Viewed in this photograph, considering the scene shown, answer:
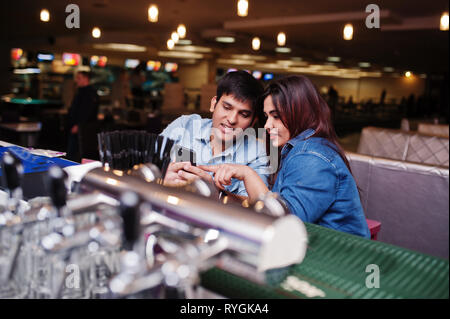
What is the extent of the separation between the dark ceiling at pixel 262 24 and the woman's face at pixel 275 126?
559cm

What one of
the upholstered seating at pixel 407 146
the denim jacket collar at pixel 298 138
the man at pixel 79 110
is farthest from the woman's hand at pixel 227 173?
the man at pixel 79 110

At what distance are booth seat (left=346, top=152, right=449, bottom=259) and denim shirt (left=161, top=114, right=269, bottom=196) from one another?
5.19 ft

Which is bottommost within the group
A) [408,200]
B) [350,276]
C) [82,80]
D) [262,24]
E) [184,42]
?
[408,200]

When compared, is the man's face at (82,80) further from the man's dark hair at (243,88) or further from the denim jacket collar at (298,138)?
the denim jacket collar at (298,138)

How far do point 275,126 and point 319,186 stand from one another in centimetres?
36

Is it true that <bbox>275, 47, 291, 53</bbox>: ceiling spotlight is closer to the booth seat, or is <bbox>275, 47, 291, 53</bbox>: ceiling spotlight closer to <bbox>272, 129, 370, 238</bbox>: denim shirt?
the booth seat

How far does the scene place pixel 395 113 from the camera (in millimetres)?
20250

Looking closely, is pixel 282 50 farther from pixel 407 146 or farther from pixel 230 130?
pixel 230 130

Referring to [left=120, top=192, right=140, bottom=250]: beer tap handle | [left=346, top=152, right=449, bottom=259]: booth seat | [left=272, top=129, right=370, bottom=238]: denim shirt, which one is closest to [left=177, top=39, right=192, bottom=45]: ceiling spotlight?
[left=346, top=152, right=449, bottom=259]: booth seat

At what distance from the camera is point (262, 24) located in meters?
8.45

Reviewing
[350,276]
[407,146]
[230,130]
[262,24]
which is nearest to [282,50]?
[262,24]

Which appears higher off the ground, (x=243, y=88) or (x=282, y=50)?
(x=282, y=50)

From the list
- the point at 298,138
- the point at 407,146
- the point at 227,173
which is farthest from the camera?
the point at 407,146

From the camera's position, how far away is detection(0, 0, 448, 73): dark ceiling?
7055mm
